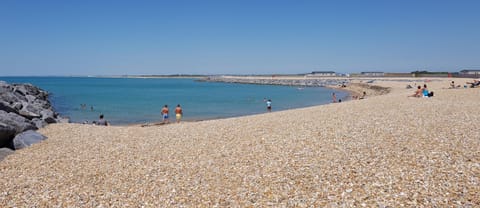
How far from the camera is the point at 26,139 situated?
10875 millimetres

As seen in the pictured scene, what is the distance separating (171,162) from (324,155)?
3668 mm

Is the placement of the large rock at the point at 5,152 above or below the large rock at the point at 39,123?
below

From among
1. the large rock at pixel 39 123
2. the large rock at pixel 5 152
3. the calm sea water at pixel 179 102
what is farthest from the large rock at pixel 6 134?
the calm sea water at pixel 179 102

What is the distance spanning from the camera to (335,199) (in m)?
5.25

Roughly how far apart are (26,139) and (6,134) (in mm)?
639

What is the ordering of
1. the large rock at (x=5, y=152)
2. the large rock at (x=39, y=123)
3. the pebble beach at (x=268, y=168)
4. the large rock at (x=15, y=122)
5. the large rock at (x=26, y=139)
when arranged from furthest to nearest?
1. the large rock at (x=39, y=123)
2. the large rock at (x=15, y=122)
3. the large rock at (x=26, y=139)
4. the large rock at (x=5, y=152)
5. the pebble beach at (x=268, y=168)

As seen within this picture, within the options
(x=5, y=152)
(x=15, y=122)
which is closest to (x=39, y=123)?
(x=15, y=122)

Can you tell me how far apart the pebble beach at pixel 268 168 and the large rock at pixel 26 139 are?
1.14 ft

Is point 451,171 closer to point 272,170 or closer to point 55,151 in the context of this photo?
point 272,170

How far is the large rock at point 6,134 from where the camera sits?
10.1 metres

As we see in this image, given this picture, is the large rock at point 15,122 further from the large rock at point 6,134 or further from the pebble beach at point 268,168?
the pebble beach at point 268,168

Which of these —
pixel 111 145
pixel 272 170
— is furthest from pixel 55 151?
pixel 272 170

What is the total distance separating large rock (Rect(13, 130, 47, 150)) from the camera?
10480mm

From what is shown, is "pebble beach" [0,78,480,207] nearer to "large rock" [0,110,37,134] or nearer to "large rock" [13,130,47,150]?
"large rock" [13,130,47,150]
